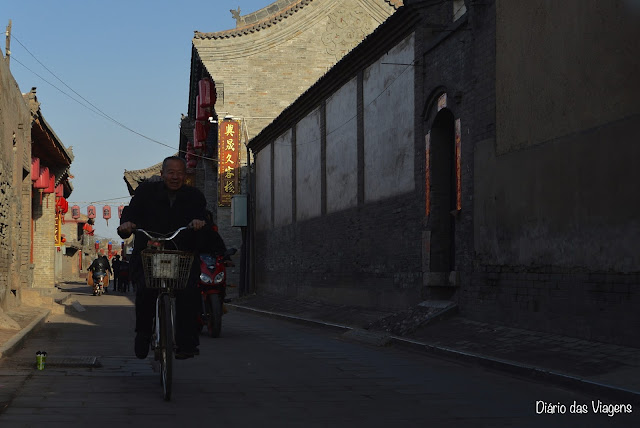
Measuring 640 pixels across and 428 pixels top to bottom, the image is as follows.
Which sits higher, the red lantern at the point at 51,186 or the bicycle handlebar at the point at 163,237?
the red lantern at the point at 51,186

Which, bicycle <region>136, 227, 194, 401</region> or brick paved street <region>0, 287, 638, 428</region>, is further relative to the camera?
bicycle <region>136, 227, 194, 401</region>

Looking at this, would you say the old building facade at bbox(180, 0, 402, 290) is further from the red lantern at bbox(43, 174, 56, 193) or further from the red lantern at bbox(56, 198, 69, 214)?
the red lantern at bbox(56, 198, 69, 214)

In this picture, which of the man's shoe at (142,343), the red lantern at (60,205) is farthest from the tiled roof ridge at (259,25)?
the man's shoe at (142,343)

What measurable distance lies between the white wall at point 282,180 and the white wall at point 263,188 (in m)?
0.89

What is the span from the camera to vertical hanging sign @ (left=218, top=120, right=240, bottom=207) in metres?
35.6

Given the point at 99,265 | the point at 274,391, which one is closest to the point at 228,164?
the point at 99,265

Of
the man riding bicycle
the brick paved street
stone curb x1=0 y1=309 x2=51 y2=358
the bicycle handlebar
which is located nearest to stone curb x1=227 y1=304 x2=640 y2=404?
the brick paved street

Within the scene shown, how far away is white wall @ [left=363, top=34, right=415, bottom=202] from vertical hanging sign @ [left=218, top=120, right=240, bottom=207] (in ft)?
52.8

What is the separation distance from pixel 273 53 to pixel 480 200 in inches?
988

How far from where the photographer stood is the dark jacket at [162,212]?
24.3 feet

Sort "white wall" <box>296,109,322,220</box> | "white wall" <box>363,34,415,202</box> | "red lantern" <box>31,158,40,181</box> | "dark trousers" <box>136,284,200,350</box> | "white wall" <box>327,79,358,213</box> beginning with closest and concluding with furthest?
"dark trousers" <box>136,284,200,350</box> < "white wall" <box>363,34,415,202</box> < "white wall" <box>327,79,358,213</box> < "white wall" <box>296,109,322,220</box> < "red lantern" <box>31,158,40,181</box>

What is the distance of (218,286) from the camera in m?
13.3

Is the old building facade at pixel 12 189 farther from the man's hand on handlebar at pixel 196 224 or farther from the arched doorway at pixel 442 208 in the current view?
the man's hand on handlebar at pixel 196 224

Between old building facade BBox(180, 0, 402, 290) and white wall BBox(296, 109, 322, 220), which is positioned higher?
old building facade BBox(180, 0, 402, 290)
